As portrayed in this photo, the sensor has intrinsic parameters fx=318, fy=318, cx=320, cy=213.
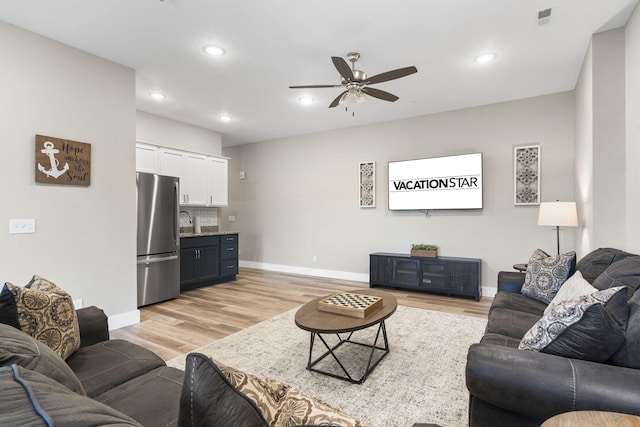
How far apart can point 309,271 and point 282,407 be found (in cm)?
567

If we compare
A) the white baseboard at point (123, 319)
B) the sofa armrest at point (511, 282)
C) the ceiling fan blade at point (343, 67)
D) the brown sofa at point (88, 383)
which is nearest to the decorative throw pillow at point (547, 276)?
the sofa armrest at point (511, 282)

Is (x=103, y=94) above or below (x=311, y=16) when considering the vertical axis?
below

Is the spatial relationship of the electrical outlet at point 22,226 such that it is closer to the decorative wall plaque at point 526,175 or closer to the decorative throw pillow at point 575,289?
the decorative throw pillow at point 575,289

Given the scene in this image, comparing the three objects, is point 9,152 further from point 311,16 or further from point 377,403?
point 377,403

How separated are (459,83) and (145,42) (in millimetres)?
3514

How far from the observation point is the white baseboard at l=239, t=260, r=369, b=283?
5.89 metres

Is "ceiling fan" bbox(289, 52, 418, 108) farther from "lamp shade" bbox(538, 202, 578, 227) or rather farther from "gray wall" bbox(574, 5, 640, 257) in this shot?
"lamp shade" bbox(538, 202, 578, 227)

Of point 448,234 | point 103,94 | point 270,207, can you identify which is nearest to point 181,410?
point 103,94

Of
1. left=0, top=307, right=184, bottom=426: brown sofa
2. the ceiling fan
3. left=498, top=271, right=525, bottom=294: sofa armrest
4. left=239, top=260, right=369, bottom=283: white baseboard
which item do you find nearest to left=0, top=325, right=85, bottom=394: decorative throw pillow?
left=0, top=307, right=184, bottom=426: brown sofa

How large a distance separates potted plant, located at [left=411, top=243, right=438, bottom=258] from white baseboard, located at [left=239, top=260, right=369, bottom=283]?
1.11m

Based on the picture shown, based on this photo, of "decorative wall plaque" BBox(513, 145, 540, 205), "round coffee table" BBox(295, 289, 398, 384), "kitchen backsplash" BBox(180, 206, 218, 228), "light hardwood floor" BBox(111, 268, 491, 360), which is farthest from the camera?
"kitchen backsplash" BBox(180, 206, 218, 228)

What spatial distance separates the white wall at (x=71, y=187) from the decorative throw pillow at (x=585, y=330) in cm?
377

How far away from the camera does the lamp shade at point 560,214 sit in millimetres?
3408

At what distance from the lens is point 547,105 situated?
14.2ft
